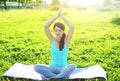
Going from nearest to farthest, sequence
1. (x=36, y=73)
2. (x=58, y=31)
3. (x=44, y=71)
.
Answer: (x=58, y=31) → (x=44, y=71) → (x=36, y=73)

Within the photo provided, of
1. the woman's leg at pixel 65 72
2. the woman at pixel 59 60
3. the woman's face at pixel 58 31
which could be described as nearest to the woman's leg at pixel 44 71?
the woman at pixel 59 60

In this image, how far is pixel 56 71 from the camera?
6258mm

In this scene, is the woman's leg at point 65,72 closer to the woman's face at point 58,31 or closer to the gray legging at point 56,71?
the gray legging at point 56,71

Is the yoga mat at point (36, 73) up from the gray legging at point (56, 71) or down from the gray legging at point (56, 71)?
down

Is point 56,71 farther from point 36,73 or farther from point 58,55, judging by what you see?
point 36,73

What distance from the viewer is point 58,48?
244 inches

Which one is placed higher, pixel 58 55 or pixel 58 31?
pixel 58 31

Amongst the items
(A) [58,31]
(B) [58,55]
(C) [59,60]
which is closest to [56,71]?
(C) [59,60]

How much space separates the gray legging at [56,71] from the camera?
6.09 m

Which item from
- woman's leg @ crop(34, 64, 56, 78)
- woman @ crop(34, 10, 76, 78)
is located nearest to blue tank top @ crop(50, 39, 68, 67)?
woman @ crop(34, 10, 76, 78)

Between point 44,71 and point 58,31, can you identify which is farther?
point 44,71

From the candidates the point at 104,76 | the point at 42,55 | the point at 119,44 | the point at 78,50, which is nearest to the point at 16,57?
the point at 42,55

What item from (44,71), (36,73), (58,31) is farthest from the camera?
(36,73)

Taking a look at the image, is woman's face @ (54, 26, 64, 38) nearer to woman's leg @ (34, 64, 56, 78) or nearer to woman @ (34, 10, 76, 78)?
woman @ (34, 10, 76, 78)
